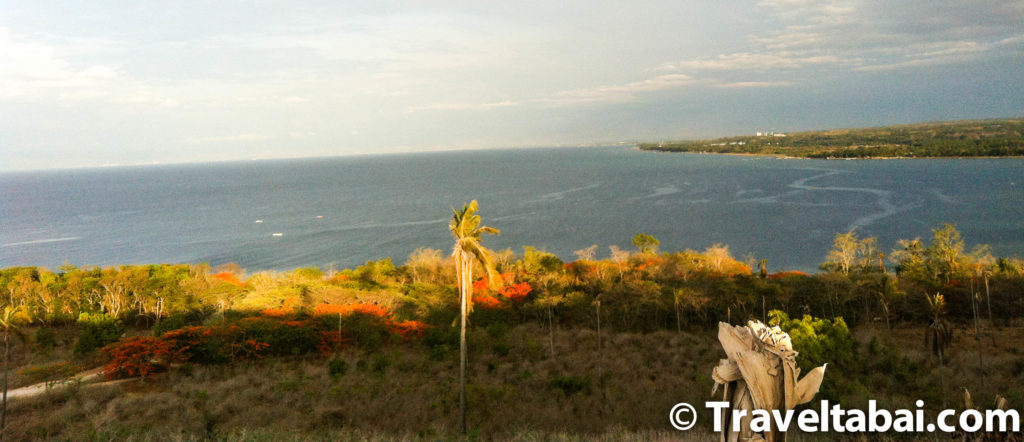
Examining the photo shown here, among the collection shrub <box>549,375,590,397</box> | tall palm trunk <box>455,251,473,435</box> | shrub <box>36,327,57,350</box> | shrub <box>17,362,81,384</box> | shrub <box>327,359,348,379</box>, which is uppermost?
Answer: tall palm trunk <box>455,251,473,435</box>

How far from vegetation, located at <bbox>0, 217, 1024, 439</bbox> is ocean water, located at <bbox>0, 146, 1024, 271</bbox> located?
26.0m

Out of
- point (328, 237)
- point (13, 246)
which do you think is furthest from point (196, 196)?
point (328, 237)

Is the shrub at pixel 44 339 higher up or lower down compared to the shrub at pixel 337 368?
higher up

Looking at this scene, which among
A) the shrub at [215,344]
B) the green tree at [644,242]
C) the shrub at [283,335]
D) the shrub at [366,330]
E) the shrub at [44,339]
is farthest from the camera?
the green tree at [644,242]

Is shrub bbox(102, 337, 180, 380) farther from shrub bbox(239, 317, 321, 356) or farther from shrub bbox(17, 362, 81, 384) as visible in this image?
shrub bbox(239, 317, 321, 356)

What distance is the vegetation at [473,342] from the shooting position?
13875 millimetres

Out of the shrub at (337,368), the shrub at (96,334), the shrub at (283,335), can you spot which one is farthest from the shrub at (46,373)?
the shrub at (337,368)

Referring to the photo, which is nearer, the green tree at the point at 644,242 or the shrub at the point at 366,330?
the shrub at the point at 366,330

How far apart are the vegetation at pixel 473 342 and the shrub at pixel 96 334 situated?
7cm

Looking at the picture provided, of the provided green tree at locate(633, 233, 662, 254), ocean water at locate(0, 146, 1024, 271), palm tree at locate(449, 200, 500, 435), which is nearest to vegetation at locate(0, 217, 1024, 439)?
palm tree at locate(449, 200, 500, 435)

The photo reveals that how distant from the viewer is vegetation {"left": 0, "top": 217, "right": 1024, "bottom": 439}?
13.9 metres

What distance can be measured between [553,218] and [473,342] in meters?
60.6

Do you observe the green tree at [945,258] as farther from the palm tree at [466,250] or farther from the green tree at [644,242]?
the palm tree at [466,250]

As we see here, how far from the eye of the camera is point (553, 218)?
270 ft
